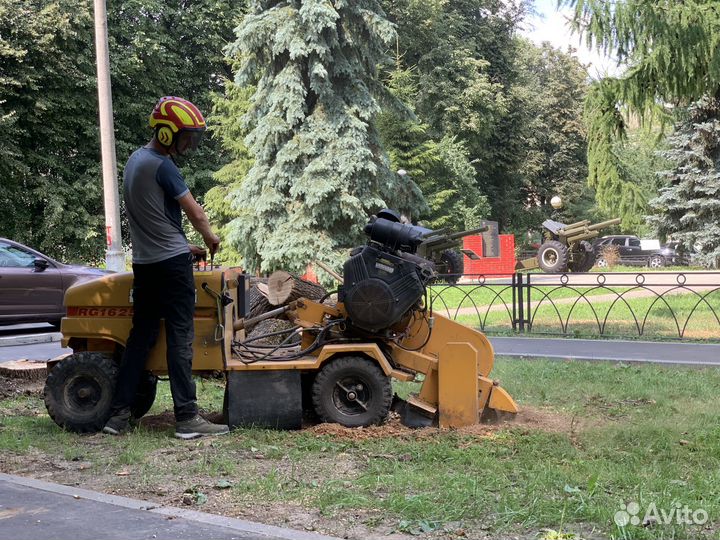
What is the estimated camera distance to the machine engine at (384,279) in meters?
6.25

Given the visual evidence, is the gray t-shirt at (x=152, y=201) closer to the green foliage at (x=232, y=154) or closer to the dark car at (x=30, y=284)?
the dark car at (x=30, y=284)

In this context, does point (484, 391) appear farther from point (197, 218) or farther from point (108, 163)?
point (108, 163)

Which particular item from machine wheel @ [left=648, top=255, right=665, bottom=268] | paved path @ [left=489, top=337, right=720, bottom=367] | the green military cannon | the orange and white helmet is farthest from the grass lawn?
machine wheel @ [left=648, top=255, right=665, bottom=268]

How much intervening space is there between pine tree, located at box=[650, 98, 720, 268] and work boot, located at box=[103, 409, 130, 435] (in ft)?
97.8

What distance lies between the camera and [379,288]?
6250 mm

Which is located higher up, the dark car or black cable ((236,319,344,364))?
the dark car


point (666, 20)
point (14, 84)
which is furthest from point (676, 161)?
point (14, 84)

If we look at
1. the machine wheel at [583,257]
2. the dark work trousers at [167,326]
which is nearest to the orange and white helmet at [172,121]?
the dark work trousers at [167,326]

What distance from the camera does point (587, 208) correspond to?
50094 mm

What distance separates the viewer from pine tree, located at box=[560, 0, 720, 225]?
1459 cm

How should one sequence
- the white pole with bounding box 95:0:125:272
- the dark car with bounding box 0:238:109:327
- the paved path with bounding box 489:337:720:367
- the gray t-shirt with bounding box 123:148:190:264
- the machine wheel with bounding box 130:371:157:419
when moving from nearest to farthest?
the gray t-shirt with bounding box 123:148:190:264
the machine wheel with bounding box 130:371:157:419
the paved path with bounding box 489:337:720:367
the dark car with bounding box 0:238:109:327
the white pole with bounding box 95:0:125:272

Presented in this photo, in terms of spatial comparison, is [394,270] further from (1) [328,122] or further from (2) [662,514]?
(1) [328,122]

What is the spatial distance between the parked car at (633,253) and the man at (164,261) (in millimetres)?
31884

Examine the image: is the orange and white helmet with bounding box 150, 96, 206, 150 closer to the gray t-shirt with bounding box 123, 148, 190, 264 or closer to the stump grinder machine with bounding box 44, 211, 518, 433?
the gray t-shirt with bounding box 123, 148, 190, 264
